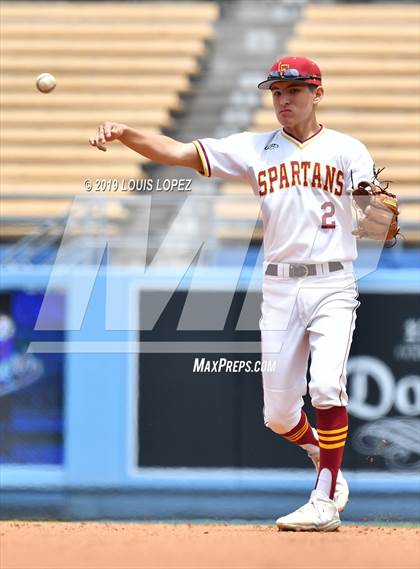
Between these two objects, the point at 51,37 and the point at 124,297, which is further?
the point at 51,37

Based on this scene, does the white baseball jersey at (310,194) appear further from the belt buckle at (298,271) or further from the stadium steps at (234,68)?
the stadium steps at (234,68)

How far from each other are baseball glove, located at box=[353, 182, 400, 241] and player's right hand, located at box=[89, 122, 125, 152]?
0.85m

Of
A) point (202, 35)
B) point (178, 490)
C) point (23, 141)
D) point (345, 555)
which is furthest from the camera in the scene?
point (202, 35)

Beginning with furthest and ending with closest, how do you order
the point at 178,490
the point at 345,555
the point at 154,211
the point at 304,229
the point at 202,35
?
the point at 202,35, the point at 154,211, the point at 178,490, the point at 304,229, the point at 345,555

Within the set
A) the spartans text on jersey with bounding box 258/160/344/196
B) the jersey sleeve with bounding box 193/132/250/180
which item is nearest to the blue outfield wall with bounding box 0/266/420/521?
the jersey sleeve with bounding box 193/132/250/180

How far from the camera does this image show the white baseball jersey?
14.1 ft

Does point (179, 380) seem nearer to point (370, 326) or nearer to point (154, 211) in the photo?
point (370, 326)

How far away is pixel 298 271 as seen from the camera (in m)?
4.36

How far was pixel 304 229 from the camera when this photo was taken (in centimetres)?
431

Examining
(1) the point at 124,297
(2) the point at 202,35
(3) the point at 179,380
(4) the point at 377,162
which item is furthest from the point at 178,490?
(2) the point at 202,35

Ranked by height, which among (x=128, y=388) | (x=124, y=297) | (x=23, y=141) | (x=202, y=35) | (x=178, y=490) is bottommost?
(x=178, y=490)

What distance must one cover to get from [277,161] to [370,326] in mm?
1866

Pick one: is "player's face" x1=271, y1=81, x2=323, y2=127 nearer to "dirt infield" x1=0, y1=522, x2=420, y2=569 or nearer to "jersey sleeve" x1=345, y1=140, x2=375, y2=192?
"jersey sleeve" x1=345, y1=140, x2=375, y2=192

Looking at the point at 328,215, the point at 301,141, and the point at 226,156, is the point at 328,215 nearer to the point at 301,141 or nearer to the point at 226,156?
the point at 301,141
